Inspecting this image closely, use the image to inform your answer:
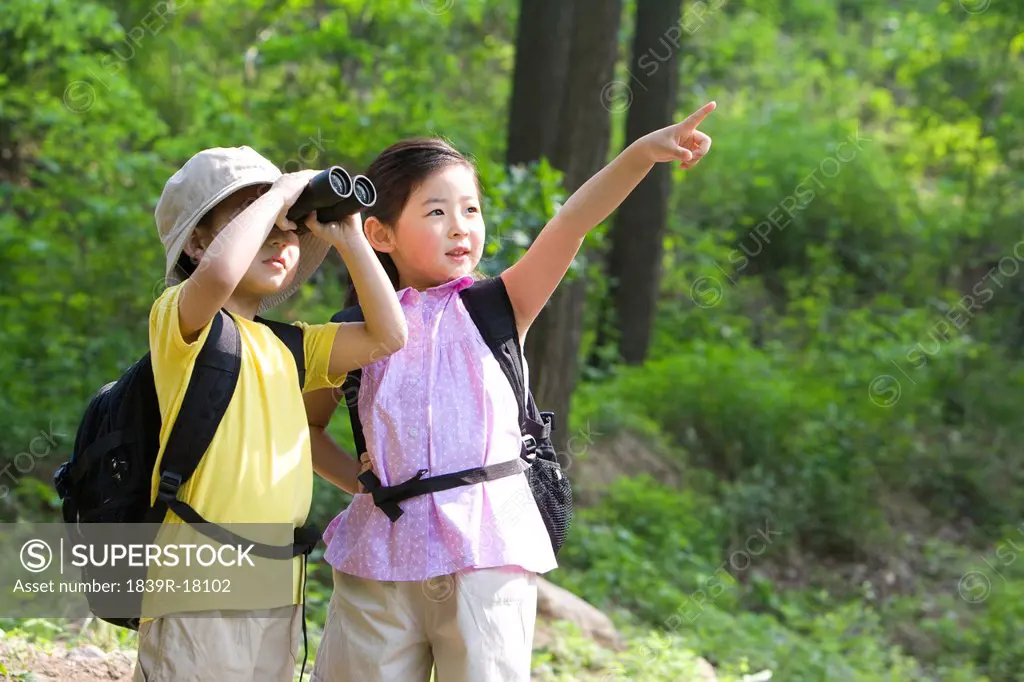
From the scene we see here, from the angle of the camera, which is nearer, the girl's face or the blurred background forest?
the girl's face

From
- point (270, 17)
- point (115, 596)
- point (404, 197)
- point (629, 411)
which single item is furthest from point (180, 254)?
point (270, 17)

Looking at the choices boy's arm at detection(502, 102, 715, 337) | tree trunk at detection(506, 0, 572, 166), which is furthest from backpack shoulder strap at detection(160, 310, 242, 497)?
tree trunk at detection(506, 0, 572, 166)

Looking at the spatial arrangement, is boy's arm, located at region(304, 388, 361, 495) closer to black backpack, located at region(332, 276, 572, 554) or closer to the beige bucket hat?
black backpack, located at region(332, 276, 572, 554)

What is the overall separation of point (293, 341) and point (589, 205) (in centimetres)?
72

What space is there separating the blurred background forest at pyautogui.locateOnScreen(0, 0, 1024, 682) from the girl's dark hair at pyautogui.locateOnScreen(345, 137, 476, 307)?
2.18m

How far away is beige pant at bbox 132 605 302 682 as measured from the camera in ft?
7.84

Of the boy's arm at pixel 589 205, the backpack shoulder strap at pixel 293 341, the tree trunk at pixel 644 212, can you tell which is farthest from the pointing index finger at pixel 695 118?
the tree trunk at pixel 644 212

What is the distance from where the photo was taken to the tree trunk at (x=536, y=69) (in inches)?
300

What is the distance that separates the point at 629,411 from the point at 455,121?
3.49 m

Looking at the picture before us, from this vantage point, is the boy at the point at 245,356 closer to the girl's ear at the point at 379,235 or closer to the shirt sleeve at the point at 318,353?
the shirt sleeve at the point at 318,353

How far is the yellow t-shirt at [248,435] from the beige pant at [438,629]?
173 mm

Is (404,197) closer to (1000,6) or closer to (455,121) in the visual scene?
(455,121)

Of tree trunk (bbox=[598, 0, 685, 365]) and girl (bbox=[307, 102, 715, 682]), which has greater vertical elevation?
tree trunk (bbox=[598, 0, 685, 365])

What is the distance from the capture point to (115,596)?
8.41 ft
